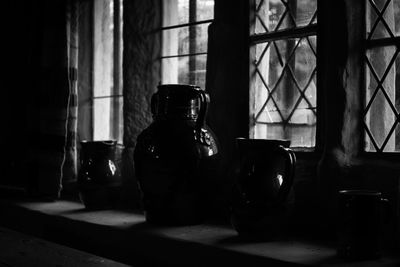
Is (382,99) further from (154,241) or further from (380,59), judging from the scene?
(154,241)

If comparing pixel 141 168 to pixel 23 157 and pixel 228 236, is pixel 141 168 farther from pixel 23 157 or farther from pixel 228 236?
pixel 23 157

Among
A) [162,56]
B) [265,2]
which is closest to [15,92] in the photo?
[162,56]

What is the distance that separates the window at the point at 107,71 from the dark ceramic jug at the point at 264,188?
905 mm

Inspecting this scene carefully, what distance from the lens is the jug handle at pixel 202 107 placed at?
1555mm

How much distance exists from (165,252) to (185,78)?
27.9 inches

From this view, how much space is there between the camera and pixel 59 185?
220 centimetres

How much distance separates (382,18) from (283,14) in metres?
0.31

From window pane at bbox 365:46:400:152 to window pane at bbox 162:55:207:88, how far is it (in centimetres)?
61

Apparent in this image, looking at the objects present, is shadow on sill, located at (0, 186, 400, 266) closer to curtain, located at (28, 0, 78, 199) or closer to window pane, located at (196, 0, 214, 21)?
curtain, located at (28, 0, 78, 199)

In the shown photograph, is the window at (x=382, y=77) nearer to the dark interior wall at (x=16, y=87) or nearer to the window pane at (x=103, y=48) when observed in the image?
the window pane at (x=103, y=48)

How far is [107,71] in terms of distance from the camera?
2.27 m

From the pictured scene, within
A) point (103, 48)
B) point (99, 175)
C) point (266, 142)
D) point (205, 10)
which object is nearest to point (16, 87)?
point (103, 48)

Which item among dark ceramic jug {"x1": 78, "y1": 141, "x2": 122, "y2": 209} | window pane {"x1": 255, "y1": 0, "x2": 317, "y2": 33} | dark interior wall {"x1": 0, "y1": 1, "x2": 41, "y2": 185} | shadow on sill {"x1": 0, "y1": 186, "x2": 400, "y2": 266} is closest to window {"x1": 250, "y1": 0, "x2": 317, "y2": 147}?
window pane {"x1": 255, "y1": 0, "x2": 317, "y2": 33}

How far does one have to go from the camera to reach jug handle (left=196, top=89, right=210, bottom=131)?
155 cm
